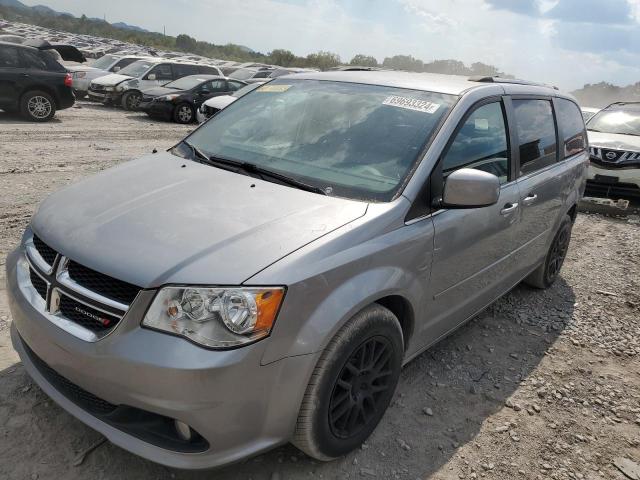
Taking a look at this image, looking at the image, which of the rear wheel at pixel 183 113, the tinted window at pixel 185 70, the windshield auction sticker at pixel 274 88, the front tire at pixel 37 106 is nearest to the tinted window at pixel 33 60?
the front tire at pixel 37 106

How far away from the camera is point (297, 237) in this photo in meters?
2.26

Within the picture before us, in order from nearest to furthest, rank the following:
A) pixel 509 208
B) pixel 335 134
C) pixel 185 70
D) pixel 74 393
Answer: pixel 74 393, pixel 335 134, pixel 509 208, pixel 185 70

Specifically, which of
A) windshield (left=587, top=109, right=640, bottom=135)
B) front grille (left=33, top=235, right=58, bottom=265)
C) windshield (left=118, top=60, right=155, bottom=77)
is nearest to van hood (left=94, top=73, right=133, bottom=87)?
windshield (left=118, top=60, right=155, bottom=77)

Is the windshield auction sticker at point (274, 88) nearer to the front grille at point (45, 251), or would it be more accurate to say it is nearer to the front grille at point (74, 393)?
the front grille at point (45, 251)

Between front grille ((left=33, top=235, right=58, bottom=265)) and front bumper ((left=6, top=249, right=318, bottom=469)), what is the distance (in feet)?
1.05

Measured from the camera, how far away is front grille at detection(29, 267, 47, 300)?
237 centimetres

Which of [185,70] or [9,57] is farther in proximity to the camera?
[185,70]

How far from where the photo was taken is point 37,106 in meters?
12.2

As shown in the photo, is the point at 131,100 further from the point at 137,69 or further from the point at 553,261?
the point at 553,261

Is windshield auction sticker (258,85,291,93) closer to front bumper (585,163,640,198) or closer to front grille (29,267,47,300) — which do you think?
front grille (29,267,47,300)

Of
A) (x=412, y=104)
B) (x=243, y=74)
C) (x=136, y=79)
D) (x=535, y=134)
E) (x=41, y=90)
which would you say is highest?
(x=412, y=104)

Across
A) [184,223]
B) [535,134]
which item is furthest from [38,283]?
[535,134]

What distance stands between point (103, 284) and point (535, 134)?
10.5ft

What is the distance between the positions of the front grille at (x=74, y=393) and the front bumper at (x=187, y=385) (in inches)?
1.3
